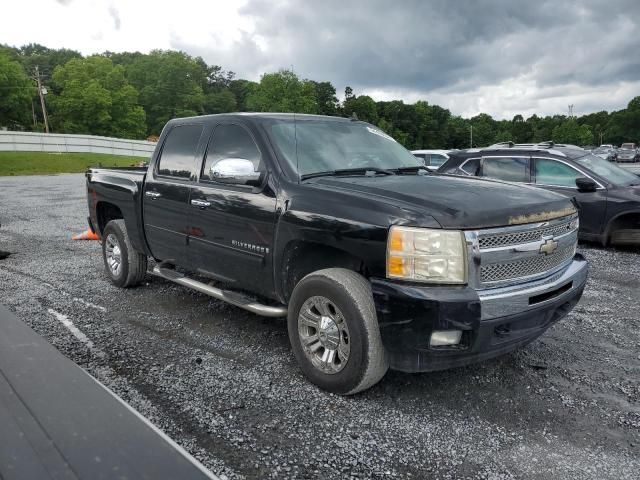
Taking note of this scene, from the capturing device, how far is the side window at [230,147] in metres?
4.21

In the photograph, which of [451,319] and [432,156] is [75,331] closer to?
[451,319]

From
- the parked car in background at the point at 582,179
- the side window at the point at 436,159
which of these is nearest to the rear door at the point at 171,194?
the parked car in background at the point at 582,179

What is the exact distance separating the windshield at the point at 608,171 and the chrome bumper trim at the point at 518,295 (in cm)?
545

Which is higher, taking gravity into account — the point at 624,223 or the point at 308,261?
the point at 308,261

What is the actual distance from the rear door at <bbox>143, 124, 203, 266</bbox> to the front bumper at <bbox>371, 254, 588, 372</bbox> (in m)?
2.39

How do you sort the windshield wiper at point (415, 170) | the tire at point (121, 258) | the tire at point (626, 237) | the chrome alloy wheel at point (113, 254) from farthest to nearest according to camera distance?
the tire at point (626, 237) → the chrome alloy wheel at point (113, 254) → the tire at point (121, 258) → the windshield wiper at point (415, 170)

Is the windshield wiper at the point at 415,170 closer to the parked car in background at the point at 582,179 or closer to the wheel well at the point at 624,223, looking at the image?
the parked car in background at the point at 582,179

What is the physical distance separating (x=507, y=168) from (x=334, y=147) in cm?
543

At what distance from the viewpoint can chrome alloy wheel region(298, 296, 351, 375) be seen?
133 inches

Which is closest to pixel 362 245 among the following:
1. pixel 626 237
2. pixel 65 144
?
pixel 626 237

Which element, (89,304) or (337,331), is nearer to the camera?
(337,331)

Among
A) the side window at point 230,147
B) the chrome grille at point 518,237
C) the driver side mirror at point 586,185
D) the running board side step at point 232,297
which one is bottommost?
the running board side step at point 232,297

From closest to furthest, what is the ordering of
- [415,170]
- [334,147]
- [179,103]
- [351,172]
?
[351,172]
[334,147]
[415,170]
[179,103]

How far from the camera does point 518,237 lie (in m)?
3.28
